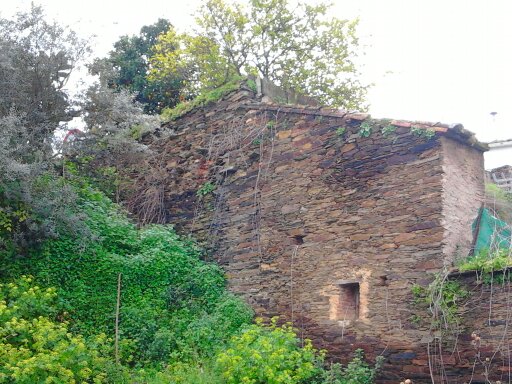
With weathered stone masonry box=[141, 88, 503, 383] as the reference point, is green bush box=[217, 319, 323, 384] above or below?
below

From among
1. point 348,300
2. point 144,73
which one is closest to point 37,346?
point 348,300

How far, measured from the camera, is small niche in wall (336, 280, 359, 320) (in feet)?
30.8

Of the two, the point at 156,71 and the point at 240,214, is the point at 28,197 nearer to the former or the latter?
the point at 240,214

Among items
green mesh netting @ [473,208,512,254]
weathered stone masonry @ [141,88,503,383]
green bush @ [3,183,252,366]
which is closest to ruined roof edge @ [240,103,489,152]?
weathered stone masonry @ [141,88,503,383]

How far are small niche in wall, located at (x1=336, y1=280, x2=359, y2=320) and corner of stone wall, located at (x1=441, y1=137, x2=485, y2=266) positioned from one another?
1476mm

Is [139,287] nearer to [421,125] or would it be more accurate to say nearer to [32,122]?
[32,122]

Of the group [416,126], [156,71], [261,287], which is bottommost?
[261,287]

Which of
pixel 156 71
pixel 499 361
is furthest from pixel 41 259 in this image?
pixel 156 71

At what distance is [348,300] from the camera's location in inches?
373

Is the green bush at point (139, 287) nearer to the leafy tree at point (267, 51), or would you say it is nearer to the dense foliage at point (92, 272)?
the dense foliage at point (92, 272)

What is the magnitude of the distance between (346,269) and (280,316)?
56.1 inches

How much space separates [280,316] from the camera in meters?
10.2

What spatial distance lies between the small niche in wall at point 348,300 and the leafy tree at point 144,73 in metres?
10.3

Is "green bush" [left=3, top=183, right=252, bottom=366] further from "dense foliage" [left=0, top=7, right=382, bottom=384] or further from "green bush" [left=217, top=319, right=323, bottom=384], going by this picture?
"green bush" [left=217, top=319, right=323, bottom=384]
